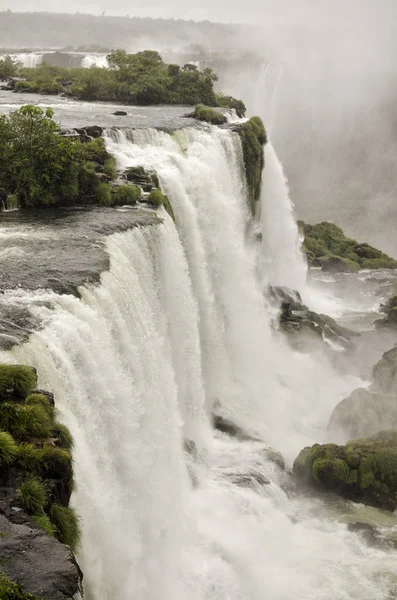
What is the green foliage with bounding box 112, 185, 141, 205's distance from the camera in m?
22.4

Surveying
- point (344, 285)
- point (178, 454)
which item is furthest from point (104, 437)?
point (344, 285)

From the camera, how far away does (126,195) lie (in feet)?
73.7

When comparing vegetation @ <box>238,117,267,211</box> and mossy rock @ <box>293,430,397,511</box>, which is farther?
vegetation @ <box>238,117,267,211</box>

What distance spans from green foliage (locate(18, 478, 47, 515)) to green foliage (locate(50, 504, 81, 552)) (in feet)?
0.95

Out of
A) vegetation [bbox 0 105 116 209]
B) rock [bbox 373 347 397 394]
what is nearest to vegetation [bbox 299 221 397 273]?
rock [bbox 373 347 397 394]

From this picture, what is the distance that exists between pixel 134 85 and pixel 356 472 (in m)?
31.9

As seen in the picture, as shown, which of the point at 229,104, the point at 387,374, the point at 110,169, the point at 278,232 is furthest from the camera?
the point at 229,104

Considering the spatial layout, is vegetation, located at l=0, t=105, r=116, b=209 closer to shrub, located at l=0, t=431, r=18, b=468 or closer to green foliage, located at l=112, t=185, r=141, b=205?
green foliage, located at l=112, t=185, r=141, b=205

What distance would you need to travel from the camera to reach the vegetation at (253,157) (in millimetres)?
34031

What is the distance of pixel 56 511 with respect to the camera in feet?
30.6

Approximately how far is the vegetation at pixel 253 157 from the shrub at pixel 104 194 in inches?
496

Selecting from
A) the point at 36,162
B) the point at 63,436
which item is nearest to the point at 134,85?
the point at 36,162

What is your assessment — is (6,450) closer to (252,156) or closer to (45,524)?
(45,524)

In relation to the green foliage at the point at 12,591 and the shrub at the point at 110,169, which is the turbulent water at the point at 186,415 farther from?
the green foliage at the point at 12,591
